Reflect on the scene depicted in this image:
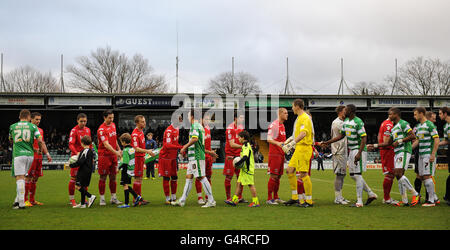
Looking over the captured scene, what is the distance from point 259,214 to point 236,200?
1.70 meters

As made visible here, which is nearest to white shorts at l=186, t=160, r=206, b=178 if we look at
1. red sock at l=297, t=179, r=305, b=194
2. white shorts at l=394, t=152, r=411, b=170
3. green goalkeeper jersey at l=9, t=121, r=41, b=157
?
red sock at l=297, t=179, r=305, b=194

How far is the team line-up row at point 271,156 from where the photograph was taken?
8.53 meters

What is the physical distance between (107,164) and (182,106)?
2685cm

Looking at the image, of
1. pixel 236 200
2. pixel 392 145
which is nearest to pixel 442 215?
pixel 392 145

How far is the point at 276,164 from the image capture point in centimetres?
925

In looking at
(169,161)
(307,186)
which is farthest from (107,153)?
(307,186)

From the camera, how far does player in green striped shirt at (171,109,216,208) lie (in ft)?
28.3

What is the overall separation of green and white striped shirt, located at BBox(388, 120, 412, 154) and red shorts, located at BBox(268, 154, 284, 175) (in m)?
2.61

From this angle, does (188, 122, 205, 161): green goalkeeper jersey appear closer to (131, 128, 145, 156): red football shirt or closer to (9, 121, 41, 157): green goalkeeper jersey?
(131, 128, 145, 156): red football shirt

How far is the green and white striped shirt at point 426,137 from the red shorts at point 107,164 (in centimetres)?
726

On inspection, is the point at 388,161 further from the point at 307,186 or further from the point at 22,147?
the point at 22,147

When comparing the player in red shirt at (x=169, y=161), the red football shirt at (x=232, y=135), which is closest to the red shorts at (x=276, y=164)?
the red football shirt at (x=232, y=135)

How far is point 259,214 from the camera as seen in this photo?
7492 mm
